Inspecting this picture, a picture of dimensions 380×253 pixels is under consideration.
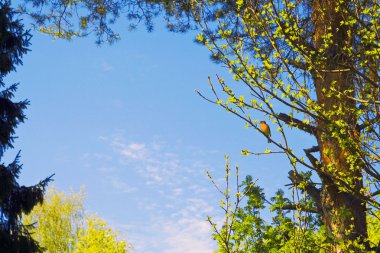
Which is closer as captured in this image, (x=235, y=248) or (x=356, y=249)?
(x=356, y=249)

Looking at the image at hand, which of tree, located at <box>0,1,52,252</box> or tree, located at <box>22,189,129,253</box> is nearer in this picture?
tree, located at <box>0,1,52,252</box>

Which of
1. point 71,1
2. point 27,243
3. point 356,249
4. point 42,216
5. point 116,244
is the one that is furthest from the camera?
point 42,216

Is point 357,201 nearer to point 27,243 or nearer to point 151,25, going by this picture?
point 27,243

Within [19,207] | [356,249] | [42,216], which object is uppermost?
[42,216]

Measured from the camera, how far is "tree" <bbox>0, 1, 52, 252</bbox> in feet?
33.3

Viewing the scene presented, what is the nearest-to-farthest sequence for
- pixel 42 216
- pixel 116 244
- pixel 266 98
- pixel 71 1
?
pixel 266 98, pixel 71 1, pixel 116 244, pixel 42 216

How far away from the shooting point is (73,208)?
898 inches

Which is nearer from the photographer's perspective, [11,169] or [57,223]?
[11,169]

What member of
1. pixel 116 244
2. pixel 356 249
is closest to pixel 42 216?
pixel 116 244

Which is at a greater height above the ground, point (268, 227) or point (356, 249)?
point (268, 227)

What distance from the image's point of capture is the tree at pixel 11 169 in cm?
1016

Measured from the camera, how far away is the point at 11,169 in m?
10.7

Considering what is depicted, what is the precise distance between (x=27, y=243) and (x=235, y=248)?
517cm

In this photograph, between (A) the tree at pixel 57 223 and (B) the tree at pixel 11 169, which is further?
(A) the tree at pixel 57 223
